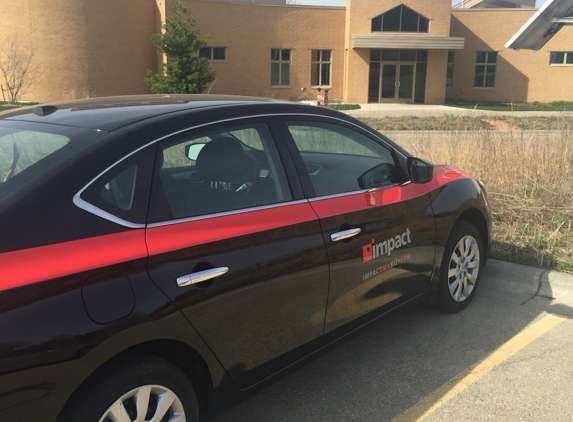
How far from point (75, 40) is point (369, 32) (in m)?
16.3

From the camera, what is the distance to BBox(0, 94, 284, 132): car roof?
8.50ft

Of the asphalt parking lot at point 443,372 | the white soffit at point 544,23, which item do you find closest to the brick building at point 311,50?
the white soffit at point 544,23

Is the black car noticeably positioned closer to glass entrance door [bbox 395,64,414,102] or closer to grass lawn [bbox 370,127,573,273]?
grass lawn [bbox 370,127,573,273]

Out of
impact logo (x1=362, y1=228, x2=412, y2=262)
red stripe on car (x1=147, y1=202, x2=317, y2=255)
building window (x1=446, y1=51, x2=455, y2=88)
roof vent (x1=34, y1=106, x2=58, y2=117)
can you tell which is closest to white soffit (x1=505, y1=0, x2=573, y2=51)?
impact logo (x1=362, y1=228, x2=412, y2=262)

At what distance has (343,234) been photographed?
10.1 ft

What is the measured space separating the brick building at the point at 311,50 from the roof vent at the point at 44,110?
28.2 metres

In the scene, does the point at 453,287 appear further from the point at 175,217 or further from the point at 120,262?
the point at 120,262

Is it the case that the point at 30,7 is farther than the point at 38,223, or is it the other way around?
the point at 30,7

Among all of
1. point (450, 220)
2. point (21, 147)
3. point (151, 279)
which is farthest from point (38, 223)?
point (450, 220)

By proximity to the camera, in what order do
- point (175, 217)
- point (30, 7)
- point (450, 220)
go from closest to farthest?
point (175, 217) → point (450, 220) → point (30, 7)

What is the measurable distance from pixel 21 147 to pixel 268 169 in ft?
3.98

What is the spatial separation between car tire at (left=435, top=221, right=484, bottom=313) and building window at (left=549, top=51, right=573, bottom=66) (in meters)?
35.4

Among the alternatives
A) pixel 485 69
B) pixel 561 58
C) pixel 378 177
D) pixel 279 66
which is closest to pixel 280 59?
pixel 279 66

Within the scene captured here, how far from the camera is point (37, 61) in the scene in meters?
28.7
